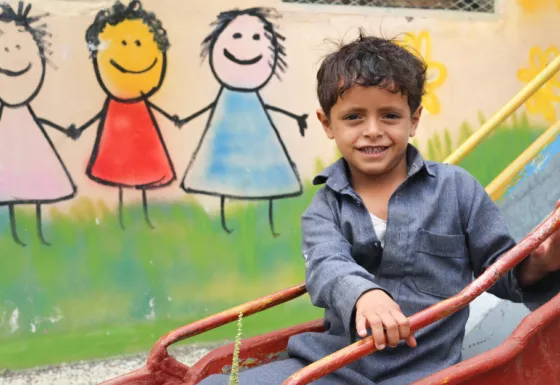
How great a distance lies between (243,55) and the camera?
3.60 m

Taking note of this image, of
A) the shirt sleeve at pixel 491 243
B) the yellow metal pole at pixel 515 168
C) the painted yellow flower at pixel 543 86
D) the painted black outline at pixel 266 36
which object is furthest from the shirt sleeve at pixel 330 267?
the painted yellow flower at pixel 543 86

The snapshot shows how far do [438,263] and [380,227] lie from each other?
195mm

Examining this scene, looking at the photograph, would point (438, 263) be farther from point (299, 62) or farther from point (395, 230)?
point (299, 62)

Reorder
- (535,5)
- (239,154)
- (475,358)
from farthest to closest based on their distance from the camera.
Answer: (535,5), (239,154), (475,358)

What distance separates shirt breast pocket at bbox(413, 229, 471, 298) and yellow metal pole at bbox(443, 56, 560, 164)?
0.79 metres

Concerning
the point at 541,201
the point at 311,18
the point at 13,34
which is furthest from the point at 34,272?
the point at 541,201

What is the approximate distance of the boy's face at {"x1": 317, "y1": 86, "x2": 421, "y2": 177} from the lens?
1.81 metres

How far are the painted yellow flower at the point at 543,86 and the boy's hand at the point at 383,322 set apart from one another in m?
3.02

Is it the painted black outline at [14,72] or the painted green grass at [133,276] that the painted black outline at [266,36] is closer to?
the painted green grass at [133,276]

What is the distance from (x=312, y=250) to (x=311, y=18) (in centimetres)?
221

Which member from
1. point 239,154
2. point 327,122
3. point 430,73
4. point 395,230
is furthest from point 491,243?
point 430,73

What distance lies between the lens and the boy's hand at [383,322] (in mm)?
1426

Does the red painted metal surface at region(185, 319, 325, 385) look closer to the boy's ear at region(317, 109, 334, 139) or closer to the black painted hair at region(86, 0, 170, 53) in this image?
the boy's ear at region(317, 109, 334, 139)

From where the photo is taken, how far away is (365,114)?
1821 mm
